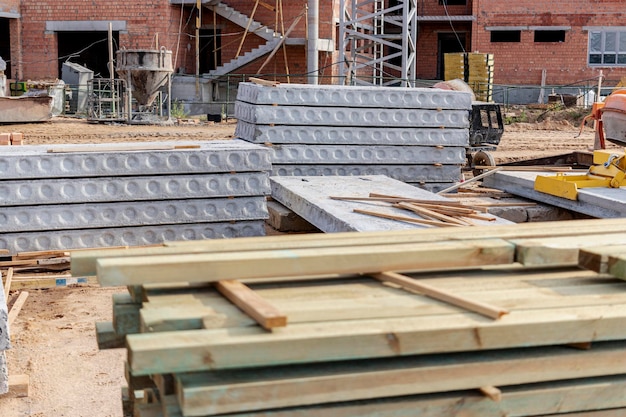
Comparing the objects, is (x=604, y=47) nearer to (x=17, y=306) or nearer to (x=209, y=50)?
(x=209, y=50)

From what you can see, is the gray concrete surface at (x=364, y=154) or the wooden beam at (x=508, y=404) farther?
the gray concrete surface at (x=364, y=154)

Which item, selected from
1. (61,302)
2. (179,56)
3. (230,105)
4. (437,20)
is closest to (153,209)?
(61,302)

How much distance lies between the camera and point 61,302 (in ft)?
30.9

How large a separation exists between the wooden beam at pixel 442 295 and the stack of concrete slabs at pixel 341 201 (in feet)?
13.6

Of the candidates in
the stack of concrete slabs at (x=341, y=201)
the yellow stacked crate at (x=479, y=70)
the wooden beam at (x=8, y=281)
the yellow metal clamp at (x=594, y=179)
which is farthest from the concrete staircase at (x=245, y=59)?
the wooden beam at (x=8, y=281)

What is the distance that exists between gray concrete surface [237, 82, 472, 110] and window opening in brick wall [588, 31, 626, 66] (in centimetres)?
2740

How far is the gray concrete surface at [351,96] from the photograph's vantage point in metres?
12.8

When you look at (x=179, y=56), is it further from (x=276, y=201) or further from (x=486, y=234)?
(x=486, y=234)

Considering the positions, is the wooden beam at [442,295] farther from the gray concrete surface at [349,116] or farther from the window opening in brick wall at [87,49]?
the window opening in brick wall at [87,49]

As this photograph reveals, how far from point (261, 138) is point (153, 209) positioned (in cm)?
253

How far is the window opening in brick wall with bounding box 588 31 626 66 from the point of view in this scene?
38.9 m

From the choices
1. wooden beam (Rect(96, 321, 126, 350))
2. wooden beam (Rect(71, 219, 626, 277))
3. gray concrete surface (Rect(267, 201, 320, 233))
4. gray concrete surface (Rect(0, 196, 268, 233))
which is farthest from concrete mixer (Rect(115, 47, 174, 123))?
wooden beam (Rect(96, 321, 126, 350))

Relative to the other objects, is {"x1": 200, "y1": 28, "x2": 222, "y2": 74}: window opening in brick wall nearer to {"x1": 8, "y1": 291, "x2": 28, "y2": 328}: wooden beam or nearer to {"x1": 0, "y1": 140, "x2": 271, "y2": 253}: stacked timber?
{"x1": 0, "y1": 140, "x2": 271, "y2": 253}: stacked timber

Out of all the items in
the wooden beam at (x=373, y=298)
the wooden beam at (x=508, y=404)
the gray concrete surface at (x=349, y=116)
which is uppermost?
the gray concrete surface at (x=349, y=116)
